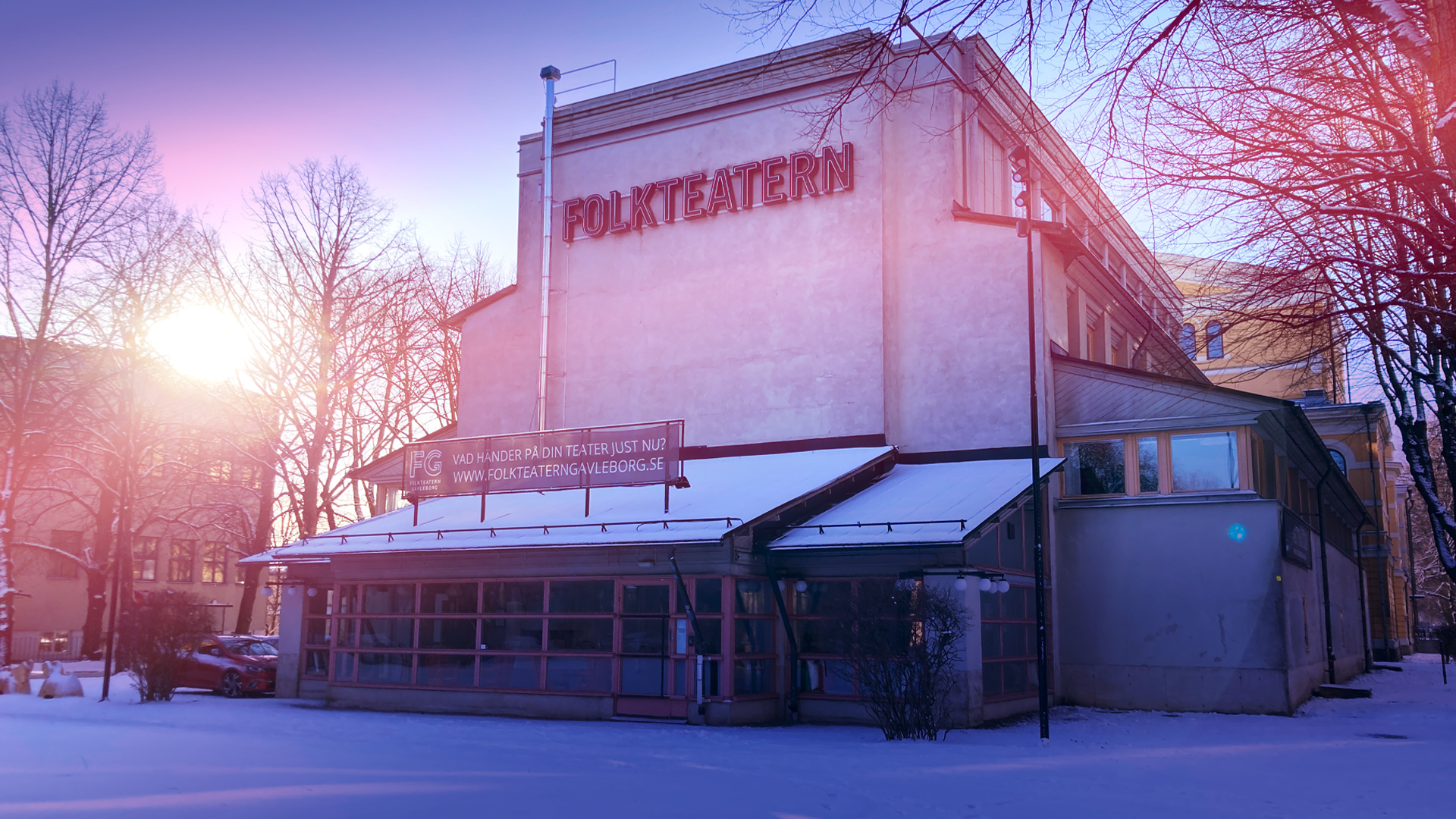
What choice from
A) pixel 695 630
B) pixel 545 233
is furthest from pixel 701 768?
pixel 545 233

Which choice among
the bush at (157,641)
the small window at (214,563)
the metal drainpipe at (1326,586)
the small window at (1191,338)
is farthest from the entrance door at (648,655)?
the small window at (214,563)

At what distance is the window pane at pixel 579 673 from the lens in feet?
63.4

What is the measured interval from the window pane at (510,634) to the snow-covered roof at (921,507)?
16.7 ft

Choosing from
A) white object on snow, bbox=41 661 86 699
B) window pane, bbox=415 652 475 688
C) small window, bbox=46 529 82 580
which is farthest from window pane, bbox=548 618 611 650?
small window, bbox=46 529 82 580

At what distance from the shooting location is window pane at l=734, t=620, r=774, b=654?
1847 centimetres

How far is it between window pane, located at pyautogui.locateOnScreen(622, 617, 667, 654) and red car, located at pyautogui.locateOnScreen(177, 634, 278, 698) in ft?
33.3

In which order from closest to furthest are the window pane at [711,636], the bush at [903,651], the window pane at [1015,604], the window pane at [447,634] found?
the bush at [903,651], the window pane at [711,636], the window pane at [1015,604], the window pane at [447,634]

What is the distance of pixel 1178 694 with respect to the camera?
20.3m

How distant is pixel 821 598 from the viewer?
764 inches

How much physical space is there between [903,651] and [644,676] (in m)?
5.21

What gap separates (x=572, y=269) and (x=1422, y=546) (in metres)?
63.6

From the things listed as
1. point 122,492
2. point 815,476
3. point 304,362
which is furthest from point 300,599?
point 815,476

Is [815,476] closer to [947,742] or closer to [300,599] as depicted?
[947,742]

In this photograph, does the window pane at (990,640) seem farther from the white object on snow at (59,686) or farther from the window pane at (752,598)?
the white object on snow at (59,686)
